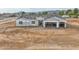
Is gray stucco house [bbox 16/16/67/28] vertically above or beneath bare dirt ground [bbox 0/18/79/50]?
above

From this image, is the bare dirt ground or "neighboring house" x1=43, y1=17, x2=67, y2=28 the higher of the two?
"neighboring house" x1=43, y1=17, x2=67, y2=28

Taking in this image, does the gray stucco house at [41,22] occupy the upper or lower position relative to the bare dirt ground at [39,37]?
upper

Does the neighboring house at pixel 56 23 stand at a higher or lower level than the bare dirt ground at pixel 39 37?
higher

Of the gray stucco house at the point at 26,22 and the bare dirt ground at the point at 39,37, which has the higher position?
the gray stucco house at the point at 26,22

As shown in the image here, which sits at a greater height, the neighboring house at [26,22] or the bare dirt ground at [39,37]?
the neighboring house at [26,22]

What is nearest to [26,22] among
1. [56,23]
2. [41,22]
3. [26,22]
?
[26,22]
